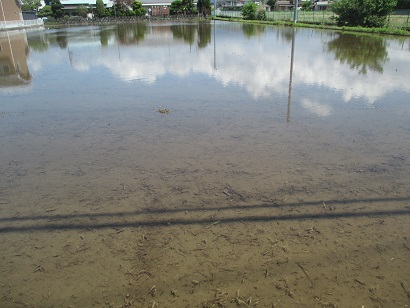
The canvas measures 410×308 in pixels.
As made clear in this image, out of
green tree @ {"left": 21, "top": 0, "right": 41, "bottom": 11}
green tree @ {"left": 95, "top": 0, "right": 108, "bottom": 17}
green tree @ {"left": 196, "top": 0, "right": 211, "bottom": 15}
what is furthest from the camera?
green tree @ {"left": 21, "top": 0, "right": 41, "bottom": 11}

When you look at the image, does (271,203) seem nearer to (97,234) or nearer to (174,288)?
(174,288)

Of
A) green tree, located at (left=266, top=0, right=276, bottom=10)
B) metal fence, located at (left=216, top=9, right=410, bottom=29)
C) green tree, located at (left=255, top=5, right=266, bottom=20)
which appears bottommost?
metal fence, located at (left=216, top=9, right=410, bottom=29)

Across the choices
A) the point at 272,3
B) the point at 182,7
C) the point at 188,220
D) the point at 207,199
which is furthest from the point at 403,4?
the point at 188,220

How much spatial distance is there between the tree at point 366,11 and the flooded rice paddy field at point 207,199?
24.9 m

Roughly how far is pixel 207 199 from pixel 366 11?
33.0 meters

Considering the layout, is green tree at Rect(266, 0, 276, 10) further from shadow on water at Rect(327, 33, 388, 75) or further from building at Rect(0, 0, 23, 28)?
shadow on water at Rect(327, 33, 388, 75)

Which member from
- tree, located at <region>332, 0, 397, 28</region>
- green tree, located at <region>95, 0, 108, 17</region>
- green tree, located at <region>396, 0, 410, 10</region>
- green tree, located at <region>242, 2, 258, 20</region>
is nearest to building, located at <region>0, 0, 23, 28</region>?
green tree, located at <region>95, 0, 108, 17</region>

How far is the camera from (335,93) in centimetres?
982

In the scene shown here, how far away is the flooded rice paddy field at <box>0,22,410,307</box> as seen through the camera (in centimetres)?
330

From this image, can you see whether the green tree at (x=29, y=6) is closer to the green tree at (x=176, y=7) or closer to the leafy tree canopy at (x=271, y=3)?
the green tree at (x=176, y=7)

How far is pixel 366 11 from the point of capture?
30719 millimetres

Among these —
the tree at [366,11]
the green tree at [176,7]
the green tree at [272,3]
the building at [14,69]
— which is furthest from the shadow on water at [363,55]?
the green tree at [272,3]

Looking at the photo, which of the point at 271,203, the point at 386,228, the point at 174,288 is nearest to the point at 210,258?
the point at 174,288

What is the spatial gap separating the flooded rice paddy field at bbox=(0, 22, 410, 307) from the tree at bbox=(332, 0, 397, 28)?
24914 mm
